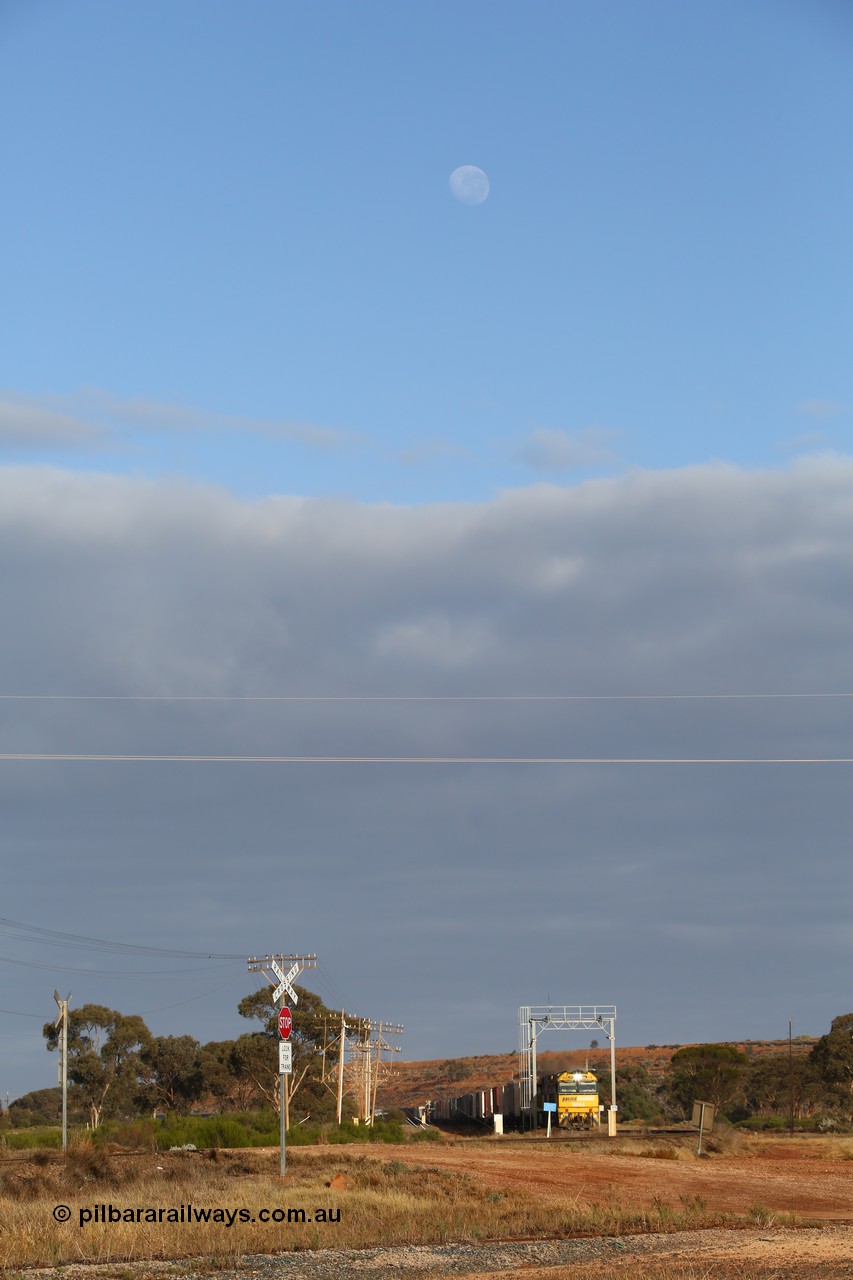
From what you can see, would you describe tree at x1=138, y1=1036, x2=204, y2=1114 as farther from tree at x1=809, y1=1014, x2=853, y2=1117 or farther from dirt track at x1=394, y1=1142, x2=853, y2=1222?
dirt track at x1=394, y1=1142, x2=853, y2=1222

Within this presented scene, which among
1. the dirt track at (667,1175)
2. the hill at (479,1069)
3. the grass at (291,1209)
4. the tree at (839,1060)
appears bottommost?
the hill at (479,1069)

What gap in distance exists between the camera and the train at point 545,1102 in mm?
60094

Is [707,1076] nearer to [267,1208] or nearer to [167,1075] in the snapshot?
[167,1075]

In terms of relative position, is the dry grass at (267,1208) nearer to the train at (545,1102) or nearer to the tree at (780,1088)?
the train at (545,1102)

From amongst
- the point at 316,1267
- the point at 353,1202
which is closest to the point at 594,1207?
the point at 353,1202

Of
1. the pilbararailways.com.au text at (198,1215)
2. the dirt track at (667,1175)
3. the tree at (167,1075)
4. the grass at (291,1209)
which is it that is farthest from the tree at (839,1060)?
the pilbararailways.com.au text at (198,1215)

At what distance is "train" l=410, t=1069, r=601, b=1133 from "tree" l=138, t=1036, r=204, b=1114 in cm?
2482

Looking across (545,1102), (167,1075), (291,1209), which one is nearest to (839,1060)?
(545,1102)

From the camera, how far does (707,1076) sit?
8875cm

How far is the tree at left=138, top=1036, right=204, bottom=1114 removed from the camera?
301 feet

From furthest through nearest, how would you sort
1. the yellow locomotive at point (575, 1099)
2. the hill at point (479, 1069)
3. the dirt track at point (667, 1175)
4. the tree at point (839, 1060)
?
the hill at point (479, 1069) → the tree at point (839, 1060) → the yellow locomotive at point (575, 1099) → the dirt track at point (667, 1175)

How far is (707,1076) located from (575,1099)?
31.7 m

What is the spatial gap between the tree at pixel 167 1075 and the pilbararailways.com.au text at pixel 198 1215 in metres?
72.1

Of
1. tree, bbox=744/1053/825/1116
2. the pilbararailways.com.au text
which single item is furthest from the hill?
the pilbararailways.com.au text
